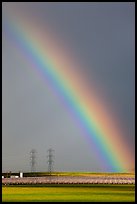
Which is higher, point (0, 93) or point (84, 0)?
point (84, 0)

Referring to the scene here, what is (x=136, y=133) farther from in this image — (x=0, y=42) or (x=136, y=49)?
(x=0, y=42)

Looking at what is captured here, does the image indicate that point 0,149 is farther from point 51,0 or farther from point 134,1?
point 134,1

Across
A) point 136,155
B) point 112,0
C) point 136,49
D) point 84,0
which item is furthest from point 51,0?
point 136,155

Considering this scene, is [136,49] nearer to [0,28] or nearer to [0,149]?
[0,28]

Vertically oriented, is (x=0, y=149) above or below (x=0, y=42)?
below

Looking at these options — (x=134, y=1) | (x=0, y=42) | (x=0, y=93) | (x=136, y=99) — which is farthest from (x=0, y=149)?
(x=134, y=1)

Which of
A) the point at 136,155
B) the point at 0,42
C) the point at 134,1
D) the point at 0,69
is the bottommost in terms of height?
the point at 136,155

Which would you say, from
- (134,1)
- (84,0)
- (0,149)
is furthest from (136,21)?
(0,149)

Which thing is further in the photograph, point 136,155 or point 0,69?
point 0,69
